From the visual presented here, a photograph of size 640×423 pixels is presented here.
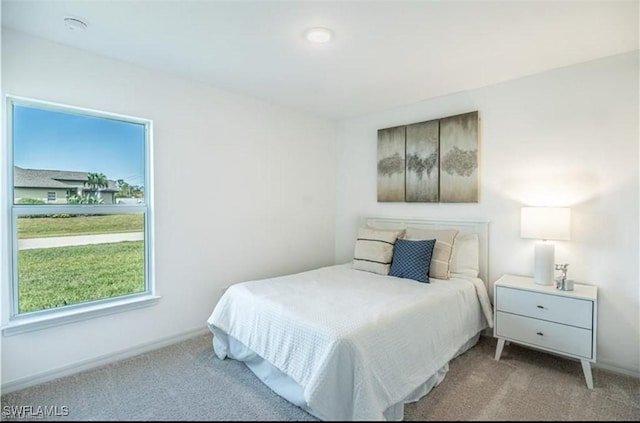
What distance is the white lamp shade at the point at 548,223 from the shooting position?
236cm

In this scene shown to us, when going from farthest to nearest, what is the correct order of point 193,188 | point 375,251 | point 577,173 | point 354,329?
point 375,251
point 193,188
point 577,173
point 354,329

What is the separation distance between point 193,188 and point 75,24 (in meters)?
1.41

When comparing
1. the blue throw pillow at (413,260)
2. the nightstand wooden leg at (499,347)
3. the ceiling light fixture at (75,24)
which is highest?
the ceiling light fixture at (75,24)

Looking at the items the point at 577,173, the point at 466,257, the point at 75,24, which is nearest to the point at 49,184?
the point at 75,24

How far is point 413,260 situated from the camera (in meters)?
2.84

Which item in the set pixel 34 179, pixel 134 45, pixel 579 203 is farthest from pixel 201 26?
pixel 579 203

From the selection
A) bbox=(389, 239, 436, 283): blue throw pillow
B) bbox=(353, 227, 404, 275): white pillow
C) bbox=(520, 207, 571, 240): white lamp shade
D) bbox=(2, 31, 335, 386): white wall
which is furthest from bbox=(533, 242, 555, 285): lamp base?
bbox=(2, 31, 335, 386): white wall

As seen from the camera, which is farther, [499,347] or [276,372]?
[499,347]

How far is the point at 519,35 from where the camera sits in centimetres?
210

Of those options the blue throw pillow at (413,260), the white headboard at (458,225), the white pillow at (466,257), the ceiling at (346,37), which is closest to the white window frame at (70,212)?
the ceiling at (346,37)

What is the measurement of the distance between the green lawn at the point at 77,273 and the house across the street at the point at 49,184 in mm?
390

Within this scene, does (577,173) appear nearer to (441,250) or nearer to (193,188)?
(441,250)

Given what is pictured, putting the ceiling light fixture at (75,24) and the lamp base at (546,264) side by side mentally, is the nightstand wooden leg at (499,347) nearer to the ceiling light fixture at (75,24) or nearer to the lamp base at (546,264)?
the lamp base at (546,264)

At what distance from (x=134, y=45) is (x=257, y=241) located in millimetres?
2039
